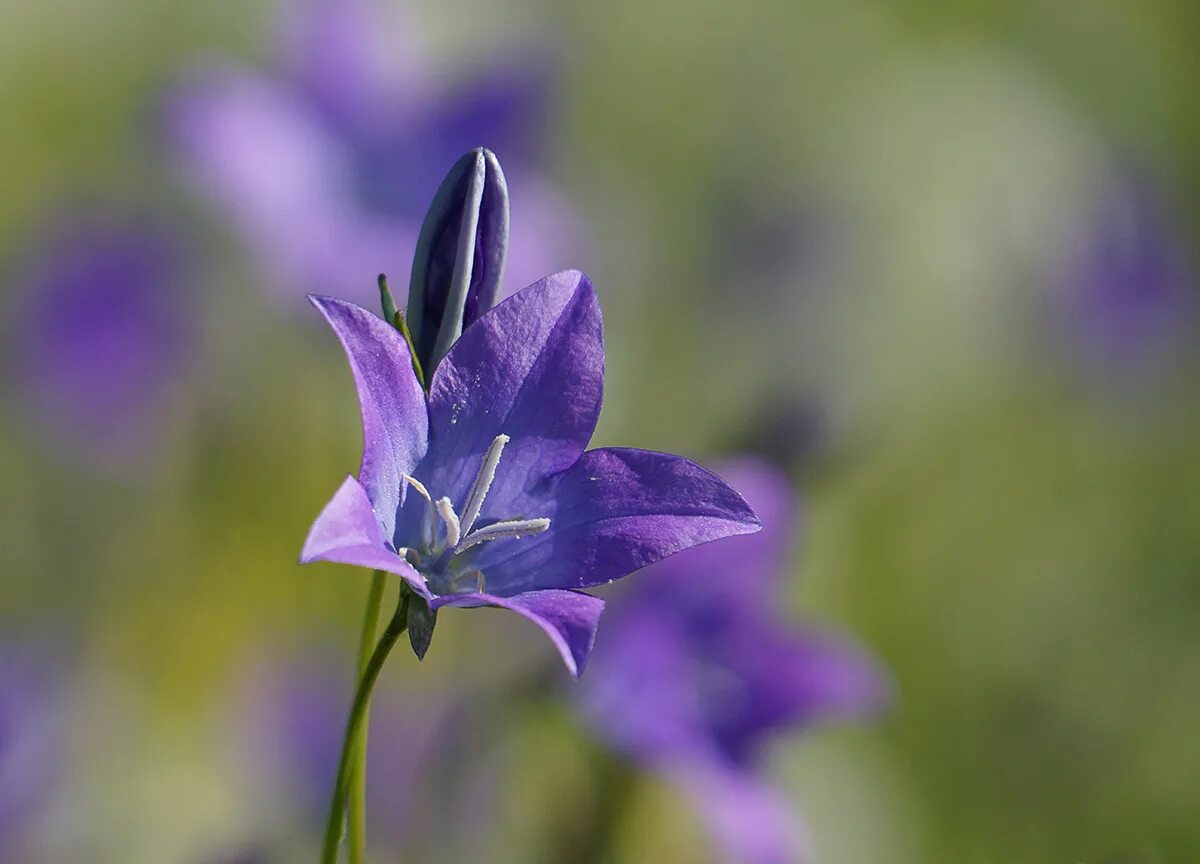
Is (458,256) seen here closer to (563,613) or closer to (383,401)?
(383,401)

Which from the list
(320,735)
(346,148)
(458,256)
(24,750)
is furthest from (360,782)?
(346,148)

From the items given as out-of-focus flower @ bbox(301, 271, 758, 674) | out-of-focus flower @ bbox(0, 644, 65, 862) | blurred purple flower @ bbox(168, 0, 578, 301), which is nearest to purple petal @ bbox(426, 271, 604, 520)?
out-of-focus flower @ bbox(301, 271, 758, 674)

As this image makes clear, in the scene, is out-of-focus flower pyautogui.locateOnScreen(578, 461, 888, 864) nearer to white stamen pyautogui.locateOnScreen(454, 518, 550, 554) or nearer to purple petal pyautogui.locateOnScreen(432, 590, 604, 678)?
white stamen pyautogui.locateOnScreen(454, 518, 550, 554)

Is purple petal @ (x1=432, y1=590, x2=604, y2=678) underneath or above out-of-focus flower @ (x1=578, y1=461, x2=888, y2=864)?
above

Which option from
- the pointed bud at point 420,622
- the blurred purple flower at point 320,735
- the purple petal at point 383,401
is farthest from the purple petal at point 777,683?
the pointed bud at point 420,622

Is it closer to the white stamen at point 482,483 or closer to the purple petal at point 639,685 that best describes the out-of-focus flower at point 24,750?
the purple petal at point 639,685

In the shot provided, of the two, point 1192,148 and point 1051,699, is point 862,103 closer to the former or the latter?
point 1192,148
